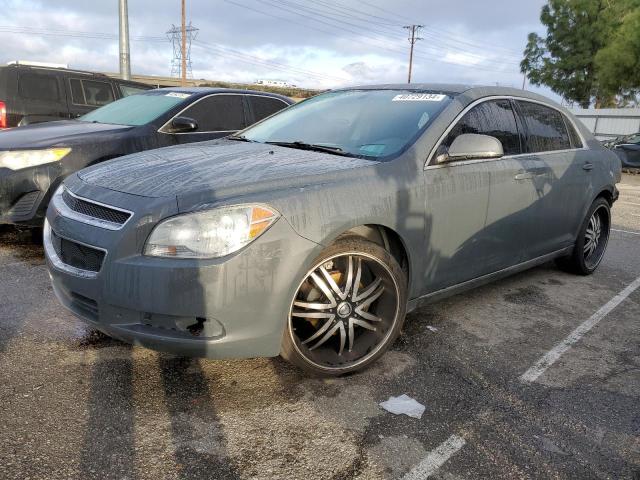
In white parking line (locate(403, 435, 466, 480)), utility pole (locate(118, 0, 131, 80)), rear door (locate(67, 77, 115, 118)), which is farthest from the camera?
utility pole (locate(118, 0, 131, 80))

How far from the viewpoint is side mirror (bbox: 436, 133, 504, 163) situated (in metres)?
3.40

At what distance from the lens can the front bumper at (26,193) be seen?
486cm

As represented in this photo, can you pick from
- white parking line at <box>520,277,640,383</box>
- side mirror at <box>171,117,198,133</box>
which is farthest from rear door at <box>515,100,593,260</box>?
side mirror at <box>171,117,198,133</box>

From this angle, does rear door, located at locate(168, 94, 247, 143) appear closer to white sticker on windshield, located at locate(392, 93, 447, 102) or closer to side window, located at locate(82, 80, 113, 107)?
white sticker on windshield, located at locate(392, 93, 447, 102)

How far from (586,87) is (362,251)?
1440 inches

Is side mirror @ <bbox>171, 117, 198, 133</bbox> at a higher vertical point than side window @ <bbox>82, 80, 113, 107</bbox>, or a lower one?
lower

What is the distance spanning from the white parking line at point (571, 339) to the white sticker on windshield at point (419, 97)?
71.4 inches

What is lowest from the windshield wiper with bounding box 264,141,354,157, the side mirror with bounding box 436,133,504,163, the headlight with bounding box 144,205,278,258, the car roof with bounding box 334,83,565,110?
the headlight with bounding box 144,205,278,258

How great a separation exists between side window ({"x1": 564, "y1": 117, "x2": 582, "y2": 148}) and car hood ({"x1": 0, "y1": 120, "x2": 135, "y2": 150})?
4.16 meters

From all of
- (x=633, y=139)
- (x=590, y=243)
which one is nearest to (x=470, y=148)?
(x=590, y=243)

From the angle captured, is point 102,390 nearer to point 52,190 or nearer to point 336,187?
point 336,187

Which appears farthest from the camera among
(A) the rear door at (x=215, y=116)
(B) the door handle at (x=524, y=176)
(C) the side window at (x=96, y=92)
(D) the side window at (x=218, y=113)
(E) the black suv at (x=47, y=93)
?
(C) the side window at (x=96, y=92)

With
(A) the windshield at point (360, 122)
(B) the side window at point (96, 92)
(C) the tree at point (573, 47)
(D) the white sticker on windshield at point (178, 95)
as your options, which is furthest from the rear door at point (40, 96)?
(C) the tree at point (573, 47)

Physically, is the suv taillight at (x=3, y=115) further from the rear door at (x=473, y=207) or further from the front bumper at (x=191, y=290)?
the rear door at (x=473, y=207)
